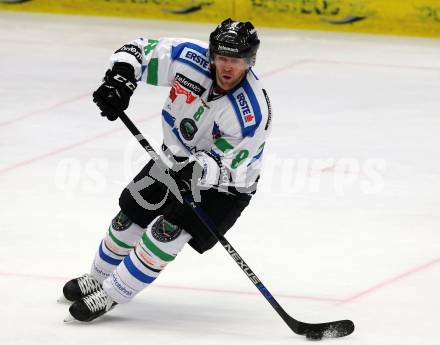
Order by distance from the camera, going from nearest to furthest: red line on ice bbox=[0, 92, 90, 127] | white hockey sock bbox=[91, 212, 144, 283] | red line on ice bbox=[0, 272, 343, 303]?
white hockey sock bbox=[91, 212, 144, 283], red line on ice bbox=[0, 272, 343, 303], red line on ice bbox=[0, 92, 90, 127]

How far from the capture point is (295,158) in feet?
24.6

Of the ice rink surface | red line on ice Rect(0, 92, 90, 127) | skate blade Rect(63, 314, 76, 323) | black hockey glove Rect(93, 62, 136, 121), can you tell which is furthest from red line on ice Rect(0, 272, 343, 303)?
red line on ice Rect(0, 92, 90, 127)

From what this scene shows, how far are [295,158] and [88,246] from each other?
1.97 metres

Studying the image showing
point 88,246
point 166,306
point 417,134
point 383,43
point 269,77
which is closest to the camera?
point 166,306

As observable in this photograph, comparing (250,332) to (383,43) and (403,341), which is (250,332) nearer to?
(403,341)

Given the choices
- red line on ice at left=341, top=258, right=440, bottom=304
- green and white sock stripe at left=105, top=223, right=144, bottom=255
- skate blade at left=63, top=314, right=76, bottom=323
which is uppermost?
green and white sock stripe at left=105, top=223, right=144, bottom=255

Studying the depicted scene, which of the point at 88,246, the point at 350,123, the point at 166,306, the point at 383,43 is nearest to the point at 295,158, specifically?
the point at 350,123

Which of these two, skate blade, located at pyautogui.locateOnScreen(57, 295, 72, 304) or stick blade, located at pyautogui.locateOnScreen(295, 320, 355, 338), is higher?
stick blade, located at pyautogui.locateOnScreen(295, 320, 355, 338)

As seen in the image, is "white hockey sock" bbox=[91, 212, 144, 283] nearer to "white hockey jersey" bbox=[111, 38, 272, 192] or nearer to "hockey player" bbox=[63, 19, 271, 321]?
"hockey player" bbox=[63, 19, 271, 321]

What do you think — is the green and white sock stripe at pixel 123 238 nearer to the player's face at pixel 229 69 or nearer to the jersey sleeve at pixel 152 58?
the jersey sleeve at pixel 152 58

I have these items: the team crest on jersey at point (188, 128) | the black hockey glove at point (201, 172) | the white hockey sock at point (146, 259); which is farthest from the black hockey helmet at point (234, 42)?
the white hockey sock at point (146, 259)

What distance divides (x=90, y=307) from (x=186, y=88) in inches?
35.4

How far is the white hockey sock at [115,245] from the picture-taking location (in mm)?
5062

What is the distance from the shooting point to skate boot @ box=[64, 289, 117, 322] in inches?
190
